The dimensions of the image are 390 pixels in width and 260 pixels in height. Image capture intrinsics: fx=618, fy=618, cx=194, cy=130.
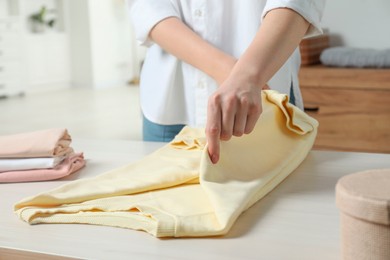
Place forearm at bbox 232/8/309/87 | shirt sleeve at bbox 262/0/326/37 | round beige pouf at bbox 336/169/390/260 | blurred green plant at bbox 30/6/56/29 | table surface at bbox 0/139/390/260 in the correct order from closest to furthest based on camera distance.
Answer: round beige pouf at bbox 336/169/390/260, table surface at bbox 0/139/390/260, forearm at bbox 232/8/309/87, shirt sleeve at bbox 262/0/326/37, blurred green plant at bbox 30/6/56/29

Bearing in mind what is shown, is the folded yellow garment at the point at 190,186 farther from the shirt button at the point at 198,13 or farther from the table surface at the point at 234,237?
the shirt button at the point at 198,13

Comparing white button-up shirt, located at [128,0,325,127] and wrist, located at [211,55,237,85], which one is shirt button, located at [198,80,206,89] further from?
wrist, located at [211,55,237,85]

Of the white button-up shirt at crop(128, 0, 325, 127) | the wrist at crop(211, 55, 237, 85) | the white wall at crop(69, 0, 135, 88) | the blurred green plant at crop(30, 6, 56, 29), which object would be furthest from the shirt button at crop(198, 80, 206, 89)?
the blurred green plant at crop(30, 6, 56, 29)

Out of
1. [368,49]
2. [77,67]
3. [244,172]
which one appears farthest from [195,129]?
[77,67]

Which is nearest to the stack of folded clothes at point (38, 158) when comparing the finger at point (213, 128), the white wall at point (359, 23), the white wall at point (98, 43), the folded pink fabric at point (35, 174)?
the folded pink fabric at point (35, 174)

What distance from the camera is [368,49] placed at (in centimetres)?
292

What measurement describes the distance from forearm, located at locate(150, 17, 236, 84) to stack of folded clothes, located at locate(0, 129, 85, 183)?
301 millimetres

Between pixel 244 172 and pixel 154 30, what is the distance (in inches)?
A: 20.1

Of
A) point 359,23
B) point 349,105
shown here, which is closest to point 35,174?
point 349,105

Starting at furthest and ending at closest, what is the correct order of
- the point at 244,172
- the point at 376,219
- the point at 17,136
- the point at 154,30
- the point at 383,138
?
the point at 383,138
the point at 154,30
the point at 17,136
the point at 244,172
the point at 376,219

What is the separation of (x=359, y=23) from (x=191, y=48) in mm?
2080

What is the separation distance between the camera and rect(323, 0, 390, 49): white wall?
300cm

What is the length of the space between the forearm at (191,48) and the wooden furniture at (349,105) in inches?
63.2

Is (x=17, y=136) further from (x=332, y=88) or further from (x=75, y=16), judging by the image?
(x=75, y=16)
